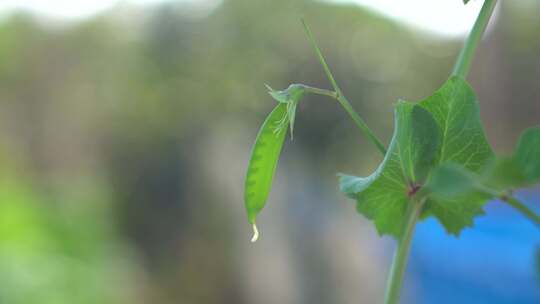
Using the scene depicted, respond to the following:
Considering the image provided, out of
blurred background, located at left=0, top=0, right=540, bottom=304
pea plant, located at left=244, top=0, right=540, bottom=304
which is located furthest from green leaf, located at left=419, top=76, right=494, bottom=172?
blurred background, located at left=0, top=0, right=540, bottom=304

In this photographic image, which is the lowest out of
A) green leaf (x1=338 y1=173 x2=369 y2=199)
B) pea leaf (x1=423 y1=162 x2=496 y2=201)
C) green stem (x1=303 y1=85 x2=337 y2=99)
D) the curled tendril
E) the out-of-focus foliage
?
pea leaf (x1=423 y1=162 x2=496 y2=201)

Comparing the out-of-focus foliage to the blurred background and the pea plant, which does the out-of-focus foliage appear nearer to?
the blurred background

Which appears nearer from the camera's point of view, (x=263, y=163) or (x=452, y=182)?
(x=452, y=182)

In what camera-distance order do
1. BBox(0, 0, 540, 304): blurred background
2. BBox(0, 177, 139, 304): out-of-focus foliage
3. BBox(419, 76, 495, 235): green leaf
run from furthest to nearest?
1. BBox(0, 0, 540, 304): blurred background
2. BBox(0, 177, 139, 304): out-of-focus foliage
3. BBox(419, 76, 495, 235): green leaf

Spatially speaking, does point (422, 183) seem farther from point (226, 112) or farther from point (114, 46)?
point (114, 46)

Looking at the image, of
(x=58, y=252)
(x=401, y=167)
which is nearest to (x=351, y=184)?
(x=401, y=167)

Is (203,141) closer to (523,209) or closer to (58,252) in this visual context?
(58,252)
